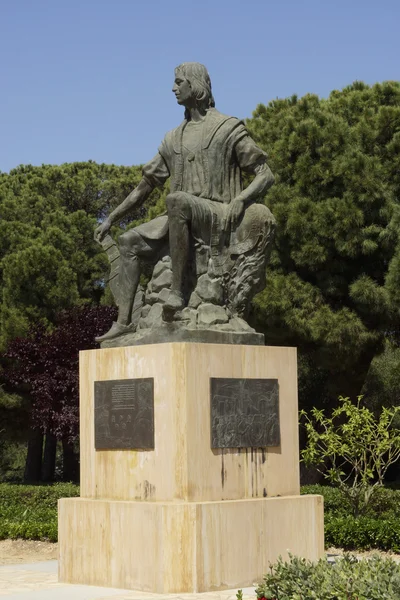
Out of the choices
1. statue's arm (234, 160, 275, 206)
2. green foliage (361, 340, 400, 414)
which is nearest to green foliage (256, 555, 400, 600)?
statue's arm (234, 160, 275, 206)

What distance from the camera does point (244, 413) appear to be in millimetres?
8500

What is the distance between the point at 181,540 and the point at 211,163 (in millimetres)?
3373

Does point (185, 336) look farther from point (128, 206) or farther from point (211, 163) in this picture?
point (128, 206)

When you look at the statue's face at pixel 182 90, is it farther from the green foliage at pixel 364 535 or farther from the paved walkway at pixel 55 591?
the green foliage at pixel 364 535

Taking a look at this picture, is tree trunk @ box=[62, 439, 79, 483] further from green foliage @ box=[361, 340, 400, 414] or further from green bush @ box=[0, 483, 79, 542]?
green bush @ box=[0, 483, 79, 542]

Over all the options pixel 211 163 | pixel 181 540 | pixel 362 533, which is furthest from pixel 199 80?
pixel 362 533

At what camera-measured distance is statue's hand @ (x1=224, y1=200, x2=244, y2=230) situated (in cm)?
896

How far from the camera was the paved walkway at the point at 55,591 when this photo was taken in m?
7.70

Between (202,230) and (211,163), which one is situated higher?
(211,163)

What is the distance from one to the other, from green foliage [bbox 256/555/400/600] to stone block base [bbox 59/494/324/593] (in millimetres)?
1627

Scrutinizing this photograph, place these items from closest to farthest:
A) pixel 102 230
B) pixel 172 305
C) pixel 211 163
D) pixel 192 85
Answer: pixel 172 305
pixel 211 163
pixel 192 85
pixel 102 230

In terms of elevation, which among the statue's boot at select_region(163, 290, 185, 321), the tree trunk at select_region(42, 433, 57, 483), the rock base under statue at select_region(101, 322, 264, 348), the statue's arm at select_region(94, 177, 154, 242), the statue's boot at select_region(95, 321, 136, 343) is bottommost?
the tree trunk at select_region(42, 433, 57, 483)

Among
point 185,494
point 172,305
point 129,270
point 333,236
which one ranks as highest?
point 333,236

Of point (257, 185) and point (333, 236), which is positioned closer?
point (257, 185)
